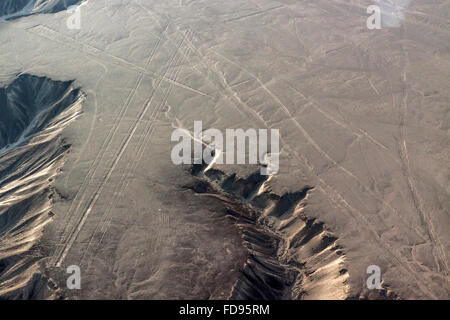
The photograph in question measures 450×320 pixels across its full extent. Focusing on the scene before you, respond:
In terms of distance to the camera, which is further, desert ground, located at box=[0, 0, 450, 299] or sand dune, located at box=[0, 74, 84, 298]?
sand dune, located at box=[0, 74, 84, 298]

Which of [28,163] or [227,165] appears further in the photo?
[28,163]

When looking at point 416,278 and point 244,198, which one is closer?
point 416,278

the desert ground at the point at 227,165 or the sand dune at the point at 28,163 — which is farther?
the sand dune at the point at 28,163

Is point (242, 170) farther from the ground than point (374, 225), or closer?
farther from the ground
